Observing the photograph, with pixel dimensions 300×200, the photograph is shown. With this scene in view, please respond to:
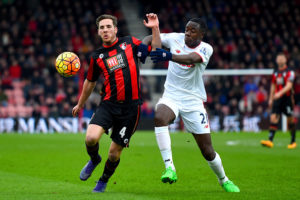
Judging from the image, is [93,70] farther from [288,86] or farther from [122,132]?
[288,86]

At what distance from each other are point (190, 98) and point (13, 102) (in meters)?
15.3

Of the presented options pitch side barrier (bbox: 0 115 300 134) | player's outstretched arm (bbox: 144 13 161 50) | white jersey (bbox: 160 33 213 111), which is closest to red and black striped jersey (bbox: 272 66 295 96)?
white jersey (bbox: 160 33 213 111)

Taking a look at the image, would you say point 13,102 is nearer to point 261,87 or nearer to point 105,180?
point 261,87

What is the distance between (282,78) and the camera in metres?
14.5

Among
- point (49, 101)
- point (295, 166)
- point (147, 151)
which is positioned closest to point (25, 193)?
point (295, 166)

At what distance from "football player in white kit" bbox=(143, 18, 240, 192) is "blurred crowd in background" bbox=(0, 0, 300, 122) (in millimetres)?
14205

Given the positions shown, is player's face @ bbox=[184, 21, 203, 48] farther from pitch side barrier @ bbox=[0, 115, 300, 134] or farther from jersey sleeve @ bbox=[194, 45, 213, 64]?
pitch side barrier @ bbox=[0, 115, 300, 134]

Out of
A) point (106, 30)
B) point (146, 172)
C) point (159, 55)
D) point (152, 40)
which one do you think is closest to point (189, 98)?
point (152, 40)

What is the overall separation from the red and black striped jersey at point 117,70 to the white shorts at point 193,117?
521 millimetres

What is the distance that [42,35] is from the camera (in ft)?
84.2

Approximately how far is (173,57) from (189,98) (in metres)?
1.02

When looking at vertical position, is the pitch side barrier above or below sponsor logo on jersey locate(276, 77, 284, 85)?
below

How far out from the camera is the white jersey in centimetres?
766

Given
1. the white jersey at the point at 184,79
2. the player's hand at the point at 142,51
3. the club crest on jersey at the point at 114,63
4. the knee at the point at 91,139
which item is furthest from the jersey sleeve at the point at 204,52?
the knee at the point at 91,139
